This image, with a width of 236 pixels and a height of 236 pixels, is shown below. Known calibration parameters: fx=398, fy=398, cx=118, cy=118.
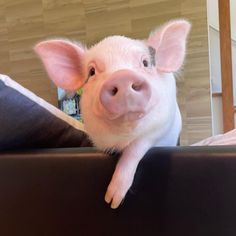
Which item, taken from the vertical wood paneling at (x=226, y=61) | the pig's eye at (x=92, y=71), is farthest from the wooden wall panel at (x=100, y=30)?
the pig's eye at (x=92, y=71)

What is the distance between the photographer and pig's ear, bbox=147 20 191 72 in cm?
78

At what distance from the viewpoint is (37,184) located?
0.75 meters

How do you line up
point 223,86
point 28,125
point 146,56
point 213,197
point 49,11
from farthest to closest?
point 49,11 < point 223,86 < point 28,125 < point 146,56 < point 213,197

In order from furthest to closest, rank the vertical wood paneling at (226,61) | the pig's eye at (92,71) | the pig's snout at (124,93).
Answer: the vertical wood paneling at (226,61) < the pig's eye at (92,71) < the pig's snout at (124,93)

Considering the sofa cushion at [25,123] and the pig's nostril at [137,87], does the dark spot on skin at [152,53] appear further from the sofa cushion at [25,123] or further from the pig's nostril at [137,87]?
the sofa cushion at [25,123]

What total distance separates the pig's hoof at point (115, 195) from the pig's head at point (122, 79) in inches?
3.1

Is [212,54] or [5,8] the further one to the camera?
[5,8]

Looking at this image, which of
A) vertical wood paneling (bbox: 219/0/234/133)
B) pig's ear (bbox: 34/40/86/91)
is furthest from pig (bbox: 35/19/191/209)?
vertical wood paneling (bbox: 219/0/234/133)

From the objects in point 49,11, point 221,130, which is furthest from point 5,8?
point 221,130

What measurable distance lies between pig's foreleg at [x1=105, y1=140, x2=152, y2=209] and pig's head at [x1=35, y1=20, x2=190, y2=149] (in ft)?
0.09

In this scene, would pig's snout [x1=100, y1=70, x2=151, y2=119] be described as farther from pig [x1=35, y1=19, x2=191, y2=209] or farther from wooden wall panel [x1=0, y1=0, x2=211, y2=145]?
wooden wall panel [x1=0, y1=0, x2=211, y2=145]

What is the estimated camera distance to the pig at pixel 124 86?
0.63 metres

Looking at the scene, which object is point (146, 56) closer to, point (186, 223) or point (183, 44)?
point (183, 44)

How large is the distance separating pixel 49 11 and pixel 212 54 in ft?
4.23
